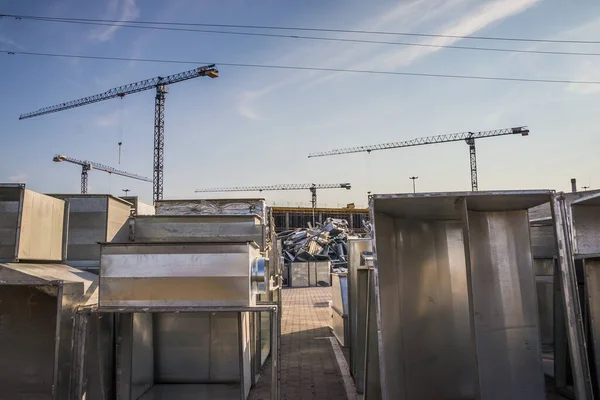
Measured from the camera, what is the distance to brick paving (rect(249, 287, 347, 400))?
20.5 ft

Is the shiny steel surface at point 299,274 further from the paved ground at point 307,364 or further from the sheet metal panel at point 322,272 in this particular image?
the paved ground at point 307,364

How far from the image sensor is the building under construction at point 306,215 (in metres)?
57.0

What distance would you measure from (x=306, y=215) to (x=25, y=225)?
54771 mm

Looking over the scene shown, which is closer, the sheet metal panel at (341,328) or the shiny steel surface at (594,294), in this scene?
the shiny steel surface at (594,294)

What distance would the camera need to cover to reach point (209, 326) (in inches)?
243

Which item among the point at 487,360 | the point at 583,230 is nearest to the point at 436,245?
the point at 487,360

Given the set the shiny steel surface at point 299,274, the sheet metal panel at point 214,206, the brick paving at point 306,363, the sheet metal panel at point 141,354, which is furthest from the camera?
the shiny steel surface at point 299,274

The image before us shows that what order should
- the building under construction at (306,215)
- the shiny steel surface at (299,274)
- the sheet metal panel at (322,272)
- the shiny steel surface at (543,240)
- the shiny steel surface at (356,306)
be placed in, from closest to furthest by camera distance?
1. the shiny steel surface at (356,306)
2. the shiny steel surface at (543,240)
3. the shiny steel surface at (299,274)
4. the sheet metal panel at (322,272)
5. the building under construction at (306,215)

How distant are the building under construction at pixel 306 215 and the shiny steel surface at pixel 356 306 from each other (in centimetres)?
4750

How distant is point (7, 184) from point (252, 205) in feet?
12.8

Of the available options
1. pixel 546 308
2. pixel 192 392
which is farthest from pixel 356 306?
pixel 546 308

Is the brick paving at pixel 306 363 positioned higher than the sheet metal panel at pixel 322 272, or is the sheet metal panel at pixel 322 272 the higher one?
the sheet metal panel at pixel 322 272

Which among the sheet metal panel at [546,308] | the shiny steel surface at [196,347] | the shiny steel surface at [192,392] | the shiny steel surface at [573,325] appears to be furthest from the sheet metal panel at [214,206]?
the shiny steel surface at [573,325]

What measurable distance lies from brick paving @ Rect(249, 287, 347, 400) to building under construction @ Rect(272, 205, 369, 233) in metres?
42.6
